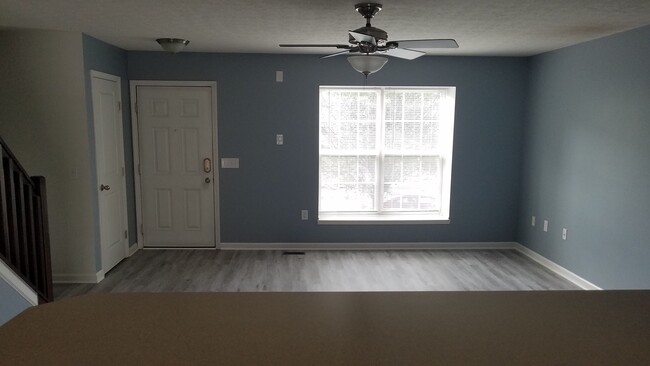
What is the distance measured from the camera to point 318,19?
3340 mm

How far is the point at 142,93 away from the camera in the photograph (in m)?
5.13

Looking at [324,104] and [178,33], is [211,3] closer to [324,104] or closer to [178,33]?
[178,33]

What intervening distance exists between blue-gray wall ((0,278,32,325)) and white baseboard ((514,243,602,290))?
15.0 ft

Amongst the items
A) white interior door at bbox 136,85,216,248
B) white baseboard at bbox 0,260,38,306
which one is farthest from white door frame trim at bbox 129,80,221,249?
white baseboard at bbox 0,260,38,306

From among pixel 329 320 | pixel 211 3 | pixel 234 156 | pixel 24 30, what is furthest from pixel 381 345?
pixel 234 156

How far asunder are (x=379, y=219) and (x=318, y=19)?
111 inches

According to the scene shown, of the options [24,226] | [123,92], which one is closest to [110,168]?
[123,92]

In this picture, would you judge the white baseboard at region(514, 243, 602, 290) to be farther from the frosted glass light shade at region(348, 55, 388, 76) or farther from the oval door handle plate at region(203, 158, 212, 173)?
the oval door handle plate at region(203, 158, 212, 173)

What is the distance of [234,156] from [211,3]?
2580 millimetres

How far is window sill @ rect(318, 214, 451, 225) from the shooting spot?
546cm

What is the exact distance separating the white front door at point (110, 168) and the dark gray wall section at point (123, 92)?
0.27 feet

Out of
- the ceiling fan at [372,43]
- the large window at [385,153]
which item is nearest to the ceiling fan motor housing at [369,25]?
the ceiling fan at [372,43]

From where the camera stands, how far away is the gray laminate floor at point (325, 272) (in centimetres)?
425

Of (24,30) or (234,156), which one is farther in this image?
(234,156)
